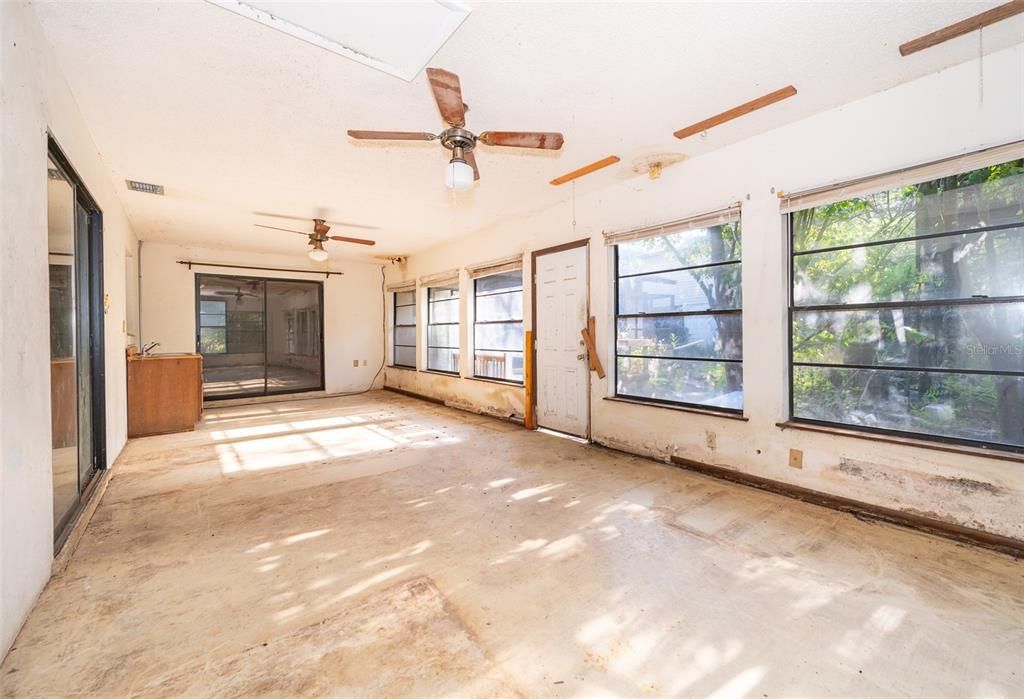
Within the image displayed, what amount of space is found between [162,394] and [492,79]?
5.02 m

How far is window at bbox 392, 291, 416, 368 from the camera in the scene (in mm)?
7887

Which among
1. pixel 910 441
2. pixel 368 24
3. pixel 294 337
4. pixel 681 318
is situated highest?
pixel 368 24

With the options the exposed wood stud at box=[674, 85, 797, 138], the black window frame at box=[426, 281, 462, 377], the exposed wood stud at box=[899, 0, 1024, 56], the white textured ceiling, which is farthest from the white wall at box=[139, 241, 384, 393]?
the exposed wood stud at box=[899, 0, 1024, 56]

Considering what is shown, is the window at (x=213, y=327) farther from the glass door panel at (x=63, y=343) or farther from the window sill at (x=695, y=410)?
the window sill at (x=695, y=410)

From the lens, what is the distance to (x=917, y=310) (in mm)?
2572

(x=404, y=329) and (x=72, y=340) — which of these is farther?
(x=404, y=329)

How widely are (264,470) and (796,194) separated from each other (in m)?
4.61

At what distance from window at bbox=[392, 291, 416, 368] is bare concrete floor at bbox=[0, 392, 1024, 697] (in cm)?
480

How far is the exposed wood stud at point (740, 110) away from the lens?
8.55ft

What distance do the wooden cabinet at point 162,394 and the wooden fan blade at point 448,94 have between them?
454 centimetres

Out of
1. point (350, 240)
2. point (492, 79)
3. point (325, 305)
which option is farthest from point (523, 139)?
point (325, 305)

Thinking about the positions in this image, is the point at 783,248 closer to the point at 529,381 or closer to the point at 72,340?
the point at 529,381

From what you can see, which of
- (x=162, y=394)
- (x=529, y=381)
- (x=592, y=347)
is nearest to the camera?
(x=592, y=347)

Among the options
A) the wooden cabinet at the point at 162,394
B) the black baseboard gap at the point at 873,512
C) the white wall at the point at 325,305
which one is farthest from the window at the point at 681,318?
the white wall at the point at 325,305
